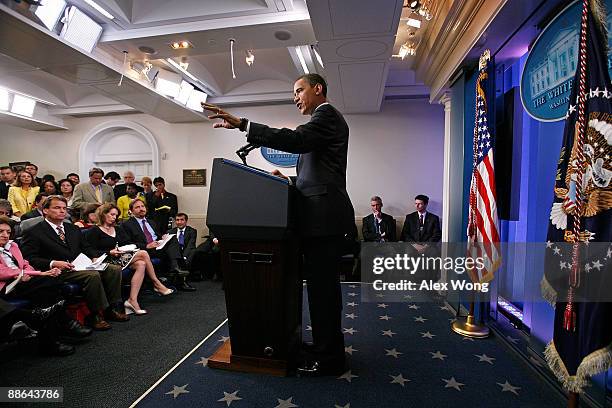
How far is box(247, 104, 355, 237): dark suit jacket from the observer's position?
5.37ft

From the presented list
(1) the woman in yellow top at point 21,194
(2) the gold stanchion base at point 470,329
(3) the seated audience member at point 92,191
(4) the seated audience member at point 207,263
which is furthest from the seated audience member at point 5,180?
(2) the gold stanchion base at point 470,329

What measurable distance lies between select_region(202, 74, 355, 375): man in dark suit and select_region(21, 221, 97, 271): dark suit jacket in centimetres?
232

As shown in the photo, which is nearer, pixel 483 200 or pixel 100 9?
pixel 483 200

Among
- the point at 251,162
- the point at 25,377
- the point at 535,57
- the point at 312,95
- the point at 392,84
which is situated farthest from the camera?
the point at 251,162

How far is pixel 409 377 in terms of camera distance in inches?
73.1

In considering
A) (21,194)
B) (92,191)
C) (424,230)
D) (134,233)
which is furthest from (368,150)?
(21,194)

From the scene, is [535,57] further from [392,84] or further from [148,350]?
[148,350]

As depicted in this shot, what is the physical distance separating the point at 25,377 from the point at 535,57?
13.2 feet

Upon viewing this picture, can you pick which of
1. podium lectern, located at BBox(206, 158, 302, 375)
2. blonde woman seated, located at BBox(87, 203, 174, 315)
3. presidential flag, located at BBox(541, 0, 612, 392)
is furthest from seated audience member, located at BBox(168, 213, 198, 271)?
presidential flag, located at BBox(541, 0, 612, 392)

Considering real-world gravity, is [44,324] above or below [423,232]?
below

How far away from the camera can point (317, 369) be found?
1813 millimetres

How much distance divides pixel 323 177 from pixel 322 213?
0.20m

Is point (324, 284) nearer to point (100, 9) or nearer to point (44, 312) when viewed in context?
point (44, 312)

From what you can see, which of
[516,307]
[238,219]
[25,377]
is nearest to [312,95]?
[238,219]
